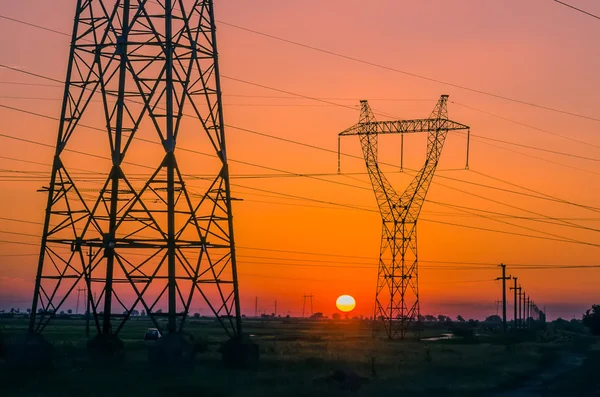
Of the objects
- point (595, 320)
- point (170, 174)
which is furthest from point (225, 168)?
point (595, 320)

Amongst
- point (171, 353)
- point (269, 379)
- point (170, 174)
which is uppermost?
point (170, 174)

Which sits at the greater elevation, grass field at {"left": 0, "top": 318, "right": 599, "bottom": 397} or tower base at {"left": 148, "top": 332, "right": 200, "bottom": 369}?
tower base at {"left": 148, "top": 332, "right": 200, "bottom": 369}

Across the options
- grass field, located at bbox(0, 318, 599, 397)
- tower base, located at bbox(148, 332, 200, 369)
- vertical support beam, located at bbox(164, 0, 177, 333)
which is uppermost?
vertical support beam, located at bbox(164, 0, 177, 333)

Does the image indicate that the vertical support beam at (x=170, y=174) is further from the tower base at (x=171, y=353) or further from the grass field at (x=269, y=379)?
the grass field at (x=269, y=379)

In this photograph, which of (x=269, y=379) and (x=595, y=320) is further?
(x=595, y=320)

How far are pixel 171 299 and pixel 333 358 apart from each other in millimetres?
25165

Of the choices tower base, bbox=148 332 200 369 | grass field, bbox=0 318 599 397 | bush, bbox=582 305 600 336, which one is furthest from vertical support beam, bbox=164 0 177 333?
bush, bbox=582 305 600 336

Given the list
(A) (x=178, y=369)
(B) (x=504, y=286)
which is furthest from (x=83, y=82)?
(B) (x=504, y=286)

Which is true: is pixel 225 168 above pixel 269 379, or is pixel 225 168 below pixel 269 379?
above

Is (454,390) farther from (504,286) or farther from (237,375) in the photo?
(504,286)

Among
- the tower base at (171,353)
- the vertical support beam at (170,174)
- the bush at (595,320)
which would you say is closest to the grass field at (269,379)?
the tower base at (171,353)

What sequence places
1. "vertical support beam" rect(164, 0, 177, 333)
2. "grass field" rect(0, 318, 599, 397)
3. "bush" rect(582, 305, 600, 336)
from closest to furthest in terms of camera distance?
"grass field" rect(0, 318, 599, 397) → "vertical support beam" rect(164, 0, 177, 333) → "bush" rect(582, 305, 600, 336)

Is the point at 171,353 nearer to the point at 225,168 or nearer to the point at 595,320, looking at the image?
the point at 225,168

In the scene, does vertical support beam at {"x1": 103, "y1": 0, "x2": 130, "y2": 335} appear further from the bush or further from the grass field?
the bush
